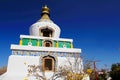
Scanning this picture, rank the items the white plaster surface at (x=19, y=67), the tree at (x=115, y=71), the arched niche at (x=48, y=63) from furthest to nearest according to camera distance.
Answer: the tree at (x=115, y=71) < the arched niche at (x=48, y=63) < the white plaster surface at (x=19, y=67)

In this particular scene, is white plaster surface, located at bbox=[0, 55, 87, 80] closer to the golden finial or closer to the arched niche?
the arched niche

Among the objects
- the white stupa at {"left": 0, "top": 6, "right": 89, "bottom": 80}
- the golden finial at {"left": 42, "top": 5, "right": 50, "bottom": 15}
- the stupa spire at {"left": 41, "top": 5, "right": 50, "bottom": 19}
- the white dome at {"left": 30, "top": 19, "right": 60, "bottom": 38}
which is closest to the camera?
the white stupa at {"left": 0, "top": 6, "right": 89, "bottom": 80}

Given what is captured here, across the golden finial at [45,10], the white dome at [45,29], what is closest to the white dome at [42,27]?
the white dome at [45,29]

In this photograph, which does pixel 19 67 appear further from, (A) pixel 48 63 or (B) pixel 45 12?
(B) pixel 45 12

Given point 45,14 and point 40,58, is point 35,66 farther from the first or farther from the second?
point 45,14

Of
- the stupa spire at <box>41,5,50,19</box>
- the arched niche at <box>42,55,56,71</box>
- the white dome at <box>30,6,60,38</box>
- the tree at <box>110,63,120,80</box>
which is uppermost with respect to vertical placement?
the stupa spire at <box>41,5,50,19</box>

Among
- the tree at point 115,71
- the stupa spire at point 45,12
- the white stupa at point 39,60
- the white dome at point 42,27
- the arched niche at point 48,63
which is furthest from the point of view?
the tree at point 115,71

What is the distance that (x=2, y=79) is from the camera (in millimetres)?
13742

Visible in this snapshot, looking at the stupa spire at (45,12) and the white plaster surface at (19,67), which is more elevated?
the stupa spire at (45,12)

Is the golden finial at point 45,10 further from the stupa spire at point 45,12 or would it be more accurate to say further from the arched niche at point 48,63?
the arched niche at point 48,63

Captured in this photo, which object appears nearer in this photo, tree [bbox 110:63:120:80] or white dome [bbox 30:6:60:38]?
white dome [bbox 30:6:60:38]

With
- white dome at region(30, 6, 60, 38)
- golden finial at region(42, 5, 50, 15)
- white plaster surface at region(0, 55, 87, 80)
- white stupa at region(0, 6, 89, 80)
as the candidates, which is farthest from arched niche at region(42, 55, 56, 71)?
golden finial at region(42, 5, 50, 15)

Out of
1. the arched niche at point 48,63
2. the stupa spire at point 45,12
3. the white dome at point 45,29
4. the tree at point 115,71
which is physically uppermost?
the stupa spire at point 45,12

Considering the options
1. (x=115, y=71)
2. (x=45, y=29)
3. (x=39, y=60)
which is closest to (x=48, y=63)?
(x=39, y=60)
